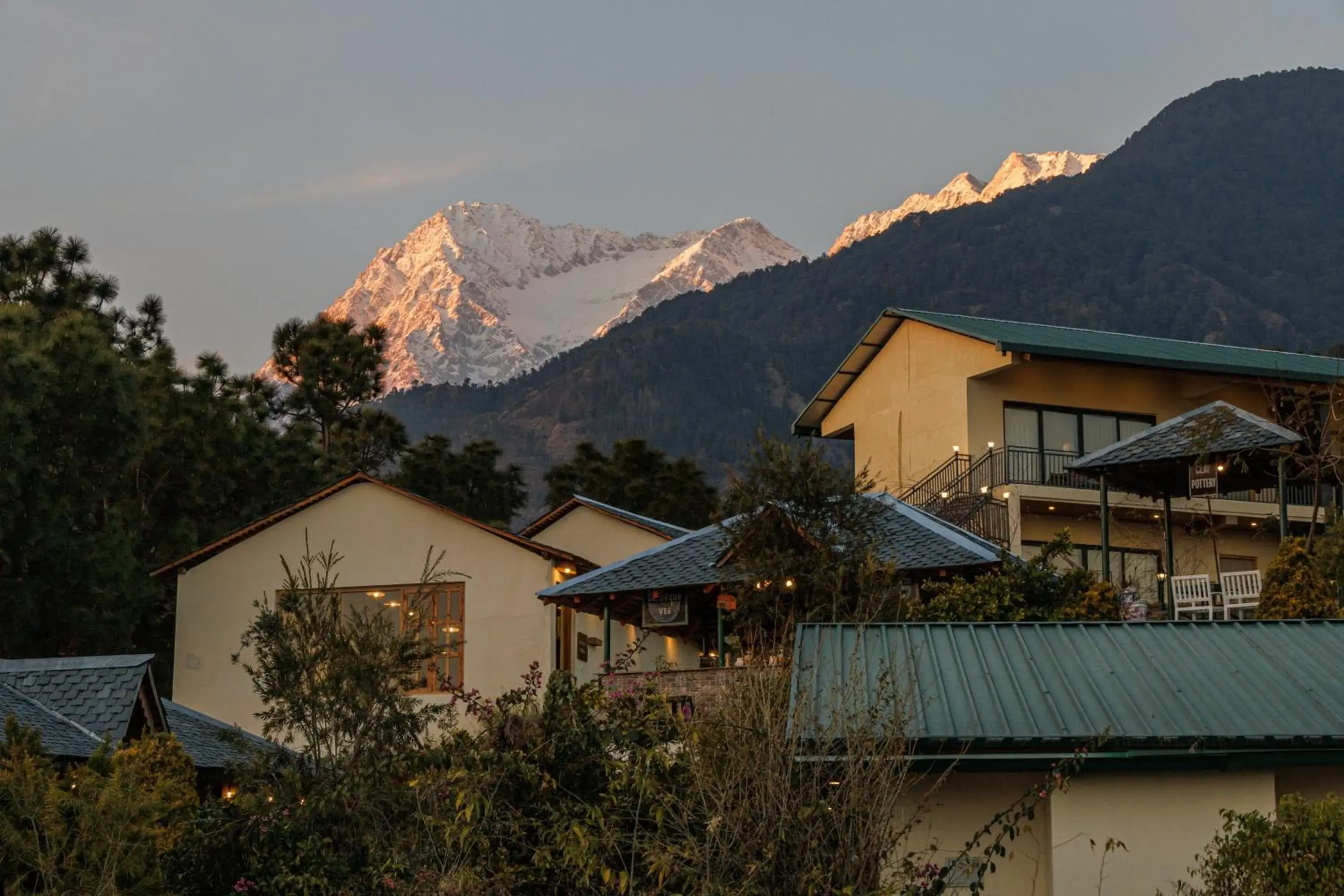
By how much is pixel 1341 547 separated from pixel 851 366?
20.6 metres

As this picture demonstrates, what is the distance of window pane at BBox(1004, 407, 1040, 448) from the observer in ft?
121

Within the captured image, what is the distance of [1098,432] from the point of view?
122 feet

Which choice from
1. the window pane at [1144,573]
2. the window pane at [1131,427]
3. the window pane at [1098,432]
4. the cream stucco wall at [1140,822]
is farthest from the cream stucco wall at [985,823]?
the window pane at [1131,427]

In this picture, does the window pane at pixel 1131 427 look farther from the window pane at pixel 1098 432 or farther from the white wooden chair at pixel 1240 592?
the white wooden chair at pixel 1240 592

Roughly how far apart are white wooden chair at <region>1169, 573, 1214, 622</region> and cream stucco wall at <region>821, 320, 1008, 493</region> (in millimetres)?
11324

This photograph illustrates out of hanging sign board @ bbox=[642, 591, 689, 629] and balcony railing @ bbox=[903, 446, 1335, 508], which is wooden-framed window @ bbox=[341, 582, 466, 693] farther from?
balcony railing @ bbox=[903, 446, 1335, 508]

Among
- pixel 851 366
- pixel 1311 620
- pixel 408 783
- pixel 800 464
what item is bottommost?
pixel 408 783

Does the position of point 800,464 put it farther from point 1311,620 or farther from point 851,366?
point 851,366

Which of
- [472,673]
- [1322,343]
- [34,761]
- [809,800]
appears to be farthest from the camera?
[1322,343]

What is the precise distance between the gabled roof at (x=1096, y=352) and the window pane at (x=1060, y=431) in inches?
56.9

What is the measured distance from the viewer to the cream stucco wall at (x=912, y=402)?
37094 millimetres

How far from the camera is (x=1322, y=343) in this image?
11906 cm

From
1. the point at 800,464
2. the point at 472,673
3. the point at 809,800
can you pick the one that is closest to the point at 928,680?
the point at 809,800

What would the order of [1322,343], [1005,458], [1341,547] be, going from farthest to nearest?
[1322,343] → [1005,458] → [1341,547]
